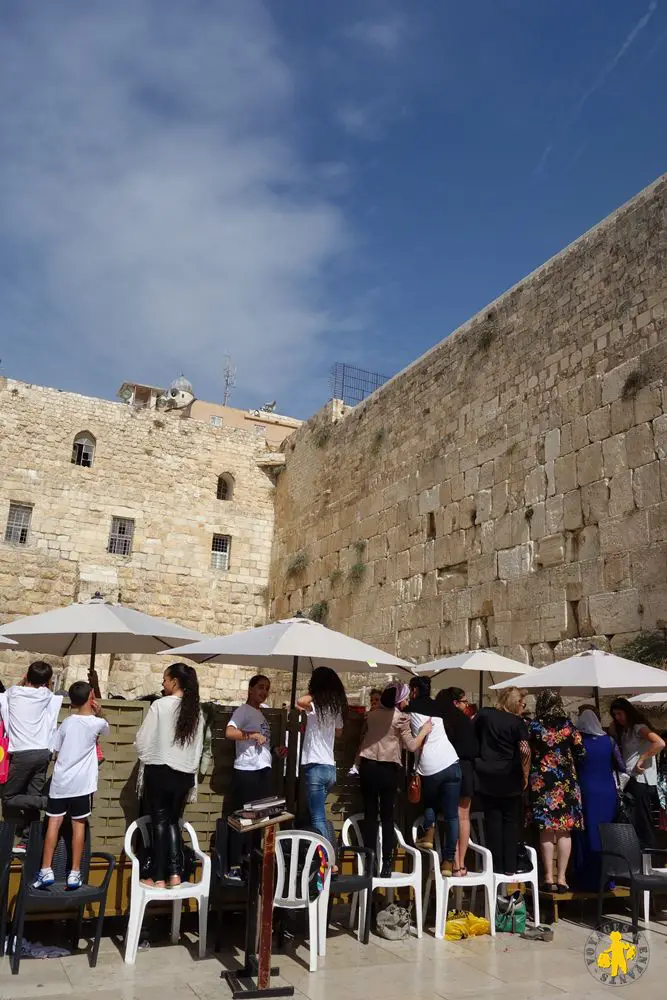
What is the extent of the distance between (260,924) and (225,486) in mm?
15165

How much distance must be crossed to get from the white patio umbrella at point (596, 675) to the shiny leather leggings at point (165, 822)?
2883mm

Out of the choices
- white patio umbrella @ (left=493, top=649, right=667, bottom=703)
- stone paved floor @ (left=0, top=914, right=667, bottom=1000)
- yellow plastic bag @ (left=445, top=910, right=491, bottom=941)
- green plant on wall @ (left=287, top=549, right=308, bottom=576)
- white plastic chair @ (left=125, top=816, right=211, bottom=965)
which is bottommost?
stone paved floor @ (left=0, top=914, right=667, bottom=1000)

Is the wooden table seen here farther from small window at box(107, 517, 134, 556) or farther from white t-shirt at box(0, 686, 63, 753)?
small window at box(107, 517, 134, 556)

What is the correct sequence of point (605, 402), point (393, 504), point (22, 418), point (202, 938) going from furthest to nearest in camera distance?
1. point (22, 418)
2. point (393, 504)
3. point (605, 402)
4. point (202, 938)

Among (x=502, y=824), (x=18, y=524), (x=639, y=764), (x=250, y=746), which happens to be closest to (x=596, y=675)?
(x=639, y=764)

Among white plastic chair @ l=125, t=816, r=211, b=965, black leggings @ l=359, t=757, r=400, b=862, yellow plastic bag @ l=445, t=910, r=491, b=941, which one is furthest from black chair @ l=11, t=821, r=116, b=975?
yellow plastic bag @ l=445, t=910, r=491, b=941

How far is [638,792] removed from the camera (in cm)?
659

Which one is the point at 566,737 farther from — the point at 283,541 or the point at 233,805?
the point at 283,541

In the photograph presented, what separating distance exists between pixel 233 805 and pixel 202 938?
37.7 inches

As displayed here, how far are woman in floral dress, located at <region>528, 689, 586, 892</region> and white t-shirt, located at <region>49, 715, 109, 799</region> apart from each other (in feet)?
10.6

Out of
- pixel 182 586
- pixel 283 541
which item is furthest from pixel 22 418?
pixel 283 541

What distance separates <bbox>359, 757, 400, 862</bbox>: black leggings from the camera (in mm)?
5594

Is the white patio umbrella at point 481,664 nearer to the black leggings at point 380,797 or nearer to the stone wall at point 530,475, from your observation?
the stone wall at point 530,475

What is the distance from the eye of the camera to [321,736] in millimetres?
5582
